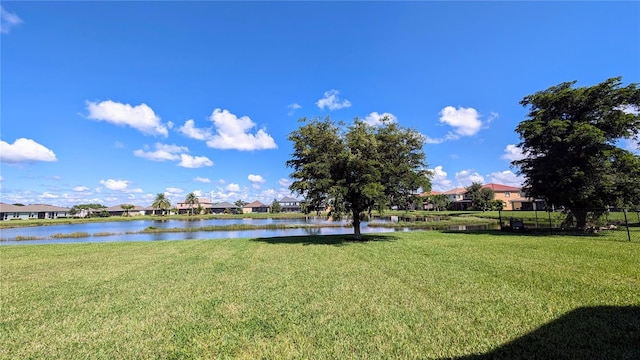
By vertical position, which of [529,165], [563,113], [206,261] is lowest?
[206,261]

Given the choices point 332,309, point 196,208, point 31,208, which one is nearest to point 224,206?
point 196,208

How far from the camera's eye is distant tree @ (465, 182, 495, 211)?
67819mm

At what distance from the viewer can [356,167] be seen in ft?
A: 50.2

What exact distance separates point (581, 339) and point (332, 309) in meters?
3.45

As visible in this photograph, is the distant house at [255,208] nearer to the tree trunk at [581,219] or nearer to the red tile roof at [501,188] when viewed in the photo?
the red tile roof at [501,188]

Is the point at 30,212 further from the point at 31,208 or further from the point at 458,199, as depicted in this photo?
the point at 458,199

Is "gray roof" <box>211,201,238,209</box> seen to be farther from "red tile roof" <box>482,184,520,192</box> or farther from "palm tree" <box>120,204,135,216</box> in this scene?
"red tile roof" <box>482,184,520,192</box>

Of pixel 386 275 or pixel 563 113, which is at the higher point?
pixel 563 113

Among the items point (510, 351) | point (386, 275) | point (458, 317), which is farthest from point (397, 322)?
point (386, 275)

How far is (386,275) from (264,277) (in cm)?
315

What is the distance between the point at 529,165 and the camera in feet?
68.1

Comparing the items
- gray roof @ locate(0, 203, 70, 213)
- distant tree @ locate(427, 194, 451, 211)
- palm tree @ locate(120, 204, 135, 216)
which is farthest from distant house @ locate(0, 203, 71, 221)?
distant tree @ locate(427, 194, 451, 211)

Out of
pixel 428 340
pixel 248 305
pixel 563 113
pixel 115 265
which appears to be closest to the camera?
pixel 428 340

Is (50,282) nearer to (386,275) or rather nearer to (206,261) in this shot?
(206,261)
